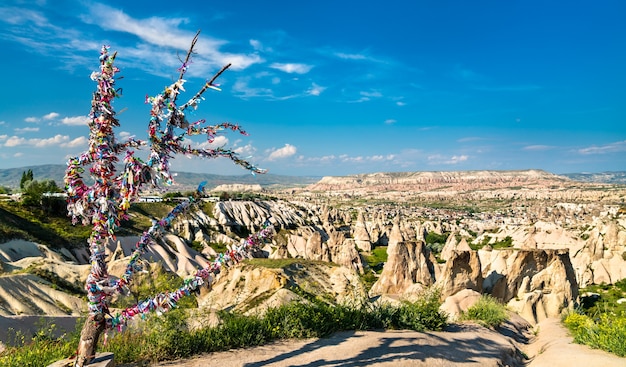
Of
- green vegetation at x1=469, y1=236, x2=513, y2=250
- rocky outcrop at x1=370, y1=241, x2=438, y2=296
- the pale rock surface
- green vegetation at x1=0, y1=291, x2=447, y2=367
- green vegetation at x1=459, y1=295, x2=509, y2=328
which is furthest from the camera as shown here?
green vegetation at x1=469, y1=236, x2=513, y2=250

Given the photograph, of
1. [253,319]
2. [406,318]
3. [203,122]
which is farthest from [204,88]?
[406,318]

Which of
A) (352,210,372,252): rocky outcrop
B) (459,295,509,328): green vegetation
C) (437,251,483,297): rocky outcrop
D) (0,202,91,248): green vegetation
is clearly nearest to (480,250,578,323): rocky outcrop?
(437,251,483,297): rocky outcrop

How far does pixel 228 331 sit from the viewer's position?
811cm

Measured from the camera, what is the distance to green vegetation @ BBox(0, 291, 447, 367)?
6.97 metres

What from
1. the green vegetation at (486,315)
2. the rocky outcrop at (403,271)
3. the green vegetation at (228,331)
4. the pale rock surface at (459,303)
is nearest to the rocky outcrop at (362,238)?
the rocky outcrop at (403,271)

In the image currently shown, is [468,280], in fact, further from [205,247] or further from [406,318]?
[205,247]

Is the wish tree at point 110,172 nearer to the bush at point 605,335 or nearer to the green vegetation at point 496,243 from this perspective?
the bush at point 605,335

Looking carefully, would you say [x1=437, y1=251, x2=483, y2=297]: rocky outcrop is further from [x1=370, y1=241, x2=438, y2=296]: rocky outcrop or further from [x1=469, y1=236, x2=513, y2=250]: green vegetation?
[x1=469, y1=236, x2=513, y2=250]: green vegetation

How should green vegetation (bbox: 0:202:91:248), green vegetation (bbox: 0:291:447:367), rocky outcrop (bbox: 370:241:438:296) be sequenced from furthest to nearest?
1. green vegetation (bbox: 0:202:91:248)
2. rocky outcrop (bbox: 370:241:438:296)
3. green vegetation (bbox: 0:291:447:367)

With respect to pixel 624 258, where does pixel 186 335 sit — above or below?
above

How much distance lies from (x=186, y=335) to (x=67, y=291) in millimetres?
16627

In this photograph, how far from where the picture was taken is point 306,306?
380 inches

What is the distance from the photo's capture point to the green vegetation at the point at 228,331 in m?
6.97

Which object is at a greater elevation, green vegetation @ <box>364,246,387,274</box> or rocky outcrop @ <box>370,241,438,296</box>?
rocky outcrop @ <box>370,241,438,296</box>
